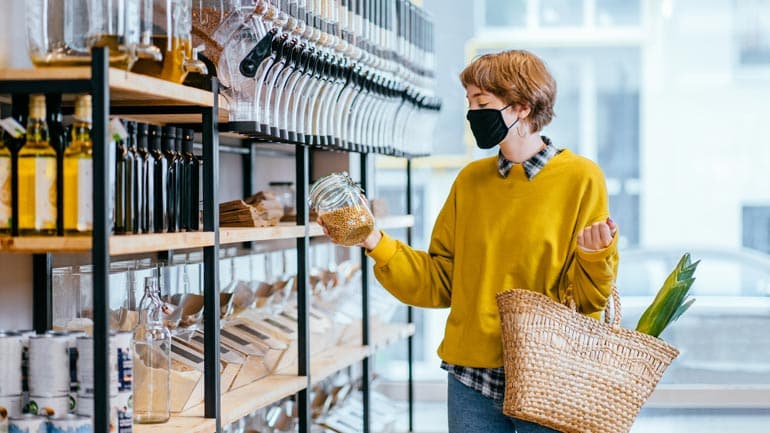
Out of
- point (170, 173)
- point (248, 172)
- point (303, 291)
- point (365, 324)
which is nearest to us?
point (170, 173)

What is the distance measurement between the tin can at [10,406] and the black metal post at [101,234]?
0.73ft

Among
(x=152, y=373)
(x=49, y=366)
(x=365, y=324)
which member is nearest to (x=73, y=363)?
(x=49, y=366)

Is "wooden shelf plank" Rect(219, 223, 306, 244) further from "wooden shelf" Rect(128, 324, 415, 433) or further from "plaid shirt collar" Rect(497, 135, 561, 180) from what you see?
"plaid shirt collar" Rect(497, 135, 561, 180)

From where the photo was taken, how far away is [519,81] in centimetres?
262

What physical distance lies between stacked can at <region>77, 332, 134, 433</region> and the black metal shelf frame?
13 centimetres

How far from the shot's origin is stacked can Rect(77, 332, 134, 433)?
195cm

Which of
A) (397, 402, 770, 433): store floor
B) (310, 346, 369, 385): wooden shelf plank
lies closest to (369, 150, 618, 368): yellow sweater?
(310, 346, 369, 385): wooden shelf plank

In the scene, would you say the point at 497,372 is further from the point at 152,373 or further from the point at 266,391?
the point at 152,373

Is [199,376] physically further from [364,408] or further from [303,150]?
[364,408]

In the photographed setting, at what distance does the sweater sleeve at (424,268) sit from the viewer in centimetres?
274

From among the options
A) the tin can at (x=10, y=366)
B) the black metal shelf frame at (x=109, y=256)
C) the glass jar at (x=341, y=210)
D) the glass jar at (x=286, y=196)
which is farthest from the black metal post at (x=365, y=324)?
the tin can at (x=10, y=366)

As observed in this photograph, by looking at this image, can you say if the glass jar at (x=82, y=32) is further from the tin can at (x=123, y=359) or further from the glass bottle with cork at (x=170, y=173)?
the tin can at (x=123, y=359)

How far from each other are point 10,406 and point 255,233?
0.82 metres

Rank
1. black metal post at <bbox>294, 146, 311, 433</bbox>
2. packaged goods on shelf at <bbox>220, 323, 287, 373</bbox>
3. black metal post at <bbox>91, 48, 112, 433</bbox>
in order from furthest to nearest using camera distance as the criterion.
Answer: black metal post at <bbox>294, 146, 311, 433</bbox>
packaged goods on shelf at <bbox>220, 323, 287, 373</bbox>
black metal post at <bbox>91, 48, 112, 433</bbox>
